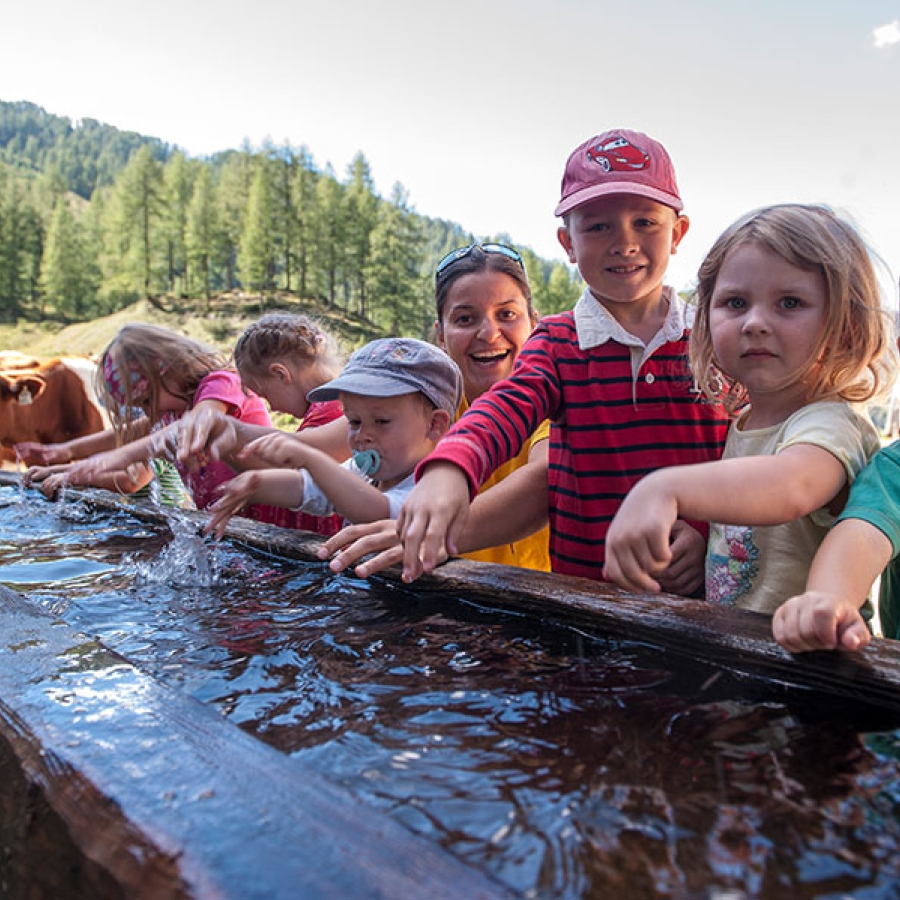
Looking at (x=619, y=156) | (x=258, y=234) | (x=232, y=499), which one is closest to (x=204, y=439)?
(x=232, y=499)

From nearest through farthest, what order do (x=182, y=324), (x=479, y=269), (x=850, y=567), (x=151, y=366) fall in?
(x=850, y=567) → (x=479, y=269) → (x=151, y=366) → (x=182, y=324)

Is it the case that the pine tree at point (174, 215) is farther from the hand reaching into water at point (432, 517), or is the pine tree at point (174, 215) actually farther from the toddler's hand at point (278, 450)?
the hand reaching into water at point (432, 517)

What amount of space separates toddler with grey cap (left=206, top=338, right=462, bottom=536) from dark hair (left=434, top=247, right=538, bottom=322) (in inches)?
12.9

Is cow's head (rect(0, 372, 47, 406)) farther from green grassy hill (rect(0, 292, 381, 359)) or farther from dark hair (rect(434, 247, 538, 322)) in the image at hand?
green grassy hill (rect(0, 292, 381, 359))

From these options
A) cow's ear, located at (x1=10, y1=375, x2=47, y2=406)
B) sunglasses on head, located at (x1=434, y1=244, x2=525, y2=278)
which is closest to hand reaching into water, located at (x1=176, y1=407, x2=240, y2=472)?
sunglasses on head, located at (x1=434, y1=244, x2=525, y2=278)

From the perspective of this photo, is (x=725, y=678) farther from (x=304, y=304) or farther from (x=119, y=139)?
(x=119, y=139)

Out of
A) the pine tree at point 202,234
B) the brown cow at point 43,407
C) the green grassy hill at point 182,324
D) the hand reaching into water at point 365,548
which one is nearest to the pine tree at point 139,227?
the green grassy hill at point 182,324

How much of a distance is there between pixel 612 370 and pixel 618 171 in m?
0.62

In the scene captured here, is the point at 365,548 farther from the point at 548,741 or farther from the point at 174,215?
the point at 174,215

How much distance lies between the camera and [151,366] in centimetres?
430

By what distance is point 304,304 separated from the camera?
64.6 metres

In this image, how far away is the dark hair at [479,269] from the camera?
10.3 ft

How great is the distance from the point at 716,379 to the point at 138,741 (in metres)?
1.90

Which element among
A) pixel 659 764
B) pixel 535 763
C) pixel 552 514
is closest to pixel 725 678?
pixel 659 764
